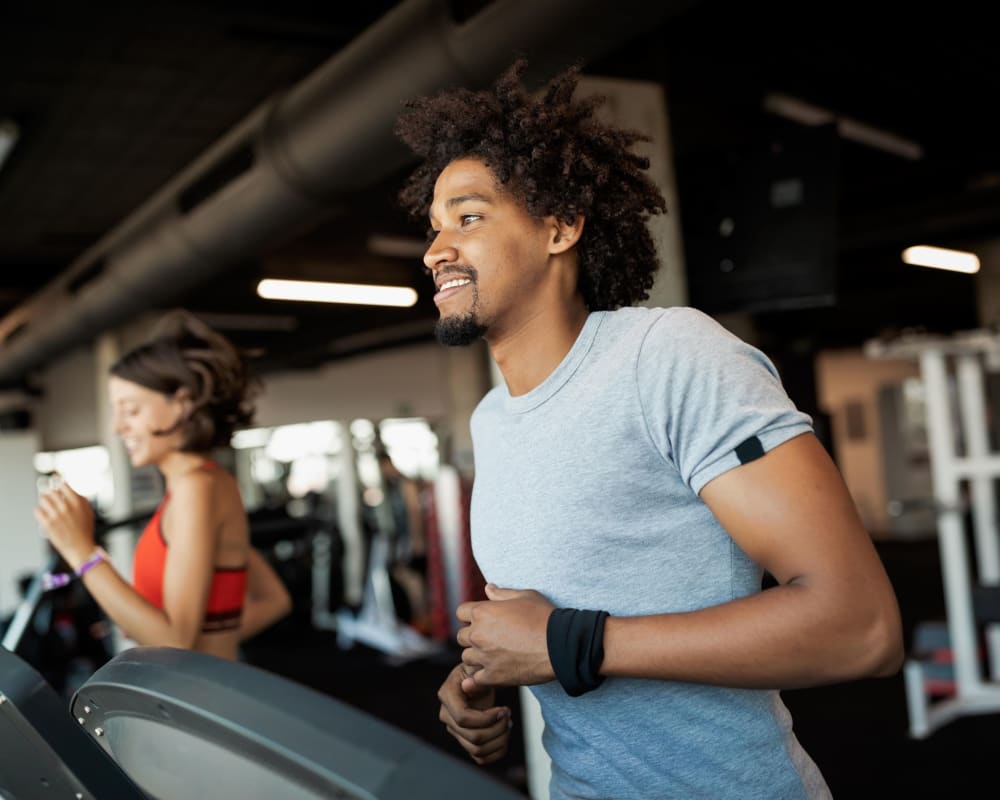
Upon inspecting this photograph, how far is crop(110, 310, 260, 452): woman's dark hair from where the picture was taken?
6.11 feet

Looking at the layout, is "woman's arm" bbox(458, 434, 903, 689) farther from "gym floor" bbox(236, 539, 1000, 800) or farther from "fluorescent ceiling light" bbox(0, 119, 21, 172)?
"fluorescent ceiling light" bbox(0, 119, 21, 172)

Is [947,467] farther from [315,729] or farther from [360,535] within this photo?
[360,535]

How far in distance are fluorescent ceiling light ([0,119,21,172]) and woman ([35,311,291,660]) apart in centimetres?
417

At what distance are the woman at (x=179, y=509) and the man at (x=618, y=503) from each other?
0.78m

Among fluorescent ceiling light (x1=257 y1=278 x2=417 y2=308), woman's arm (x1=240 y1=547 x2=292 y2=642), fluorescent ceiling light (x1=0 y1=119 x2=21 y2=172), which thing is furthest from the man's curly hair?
fluorescent ceiling light (x1=257 y1=278 x2=417 y2=308)

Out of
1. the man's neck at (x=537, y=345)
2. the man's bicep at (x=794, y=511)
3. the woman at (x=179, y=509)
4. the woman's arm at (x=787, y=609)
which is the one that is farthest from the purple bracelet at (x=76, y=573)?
the man's bicep at (x=794, y=511)

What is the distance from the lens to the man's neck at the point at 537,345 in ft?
3.46

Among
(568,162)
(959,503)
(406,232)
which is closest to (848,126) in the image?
(959,503)

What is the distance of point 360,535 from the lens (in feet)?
31.2

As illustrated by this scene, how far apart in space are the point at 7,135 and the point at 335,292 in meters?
2.94

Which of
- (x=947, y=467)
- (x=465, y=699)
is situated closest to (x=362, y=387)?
(x=947, y=467)

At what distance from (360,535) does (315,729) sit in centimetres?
914

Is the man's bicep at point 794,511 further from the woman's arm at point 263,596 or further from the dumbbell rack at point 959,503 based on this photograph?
the dumbbell rack at point 959,503

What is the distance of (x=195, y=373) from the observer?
1.89 meters
